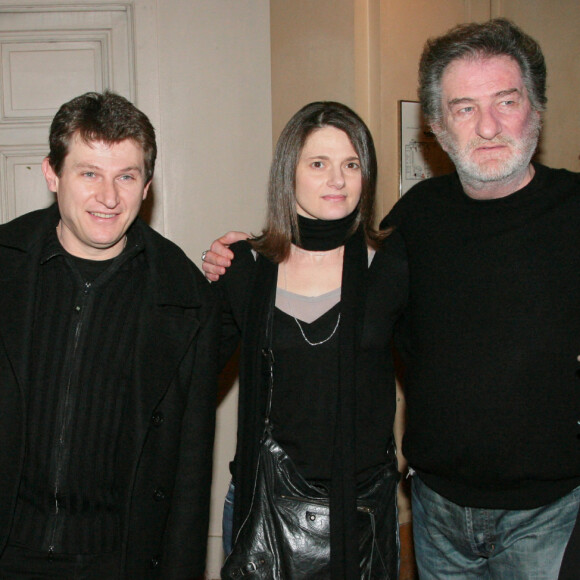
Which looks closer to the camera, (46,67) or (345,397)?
(345,397)

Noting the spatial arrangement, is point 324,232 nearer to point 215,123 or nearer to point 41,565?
point 41,565

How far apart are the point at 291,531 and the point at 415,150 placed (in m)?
2.02

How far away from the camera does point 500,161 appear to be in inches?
79.2

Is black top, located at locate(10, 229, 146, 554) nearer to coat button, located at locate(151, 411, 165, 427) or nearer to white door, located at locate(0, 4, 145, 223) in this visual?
coat button, located at locate(151, 411, 165, 427)

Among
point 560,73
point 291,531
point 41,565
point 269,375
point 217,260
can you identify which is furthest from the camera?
point 560,73

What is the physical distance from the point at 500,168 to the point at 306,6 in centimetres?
182

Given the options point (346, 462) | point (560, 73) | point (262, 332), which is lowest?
point (346, 462)

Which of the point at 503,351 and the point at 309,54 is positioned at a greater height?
the point at 309,54

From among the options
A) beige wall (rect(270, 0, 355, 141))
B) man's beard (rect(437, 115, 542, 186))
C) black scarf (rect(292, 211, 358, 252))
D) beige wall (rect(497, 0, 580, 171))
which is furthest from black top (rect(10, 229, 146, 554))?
beige wall (rect(497, 0, 580, 171))

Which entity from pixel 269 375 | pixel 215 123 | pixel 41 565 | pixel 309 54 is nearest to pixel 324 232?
pixel 269 375

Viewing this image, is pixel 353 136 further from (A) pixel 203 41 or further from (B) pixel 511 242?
(A) pixel 203 41

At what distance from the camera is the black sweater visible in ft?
6.31

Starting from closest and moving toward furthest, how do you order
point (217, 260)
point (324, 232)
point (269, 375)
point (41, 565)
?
point (41, 565) < point (269, 375) < point (324, 232) < point (217, 260)

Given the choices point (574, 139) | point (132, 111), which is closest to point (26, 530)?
point (132, 111)
